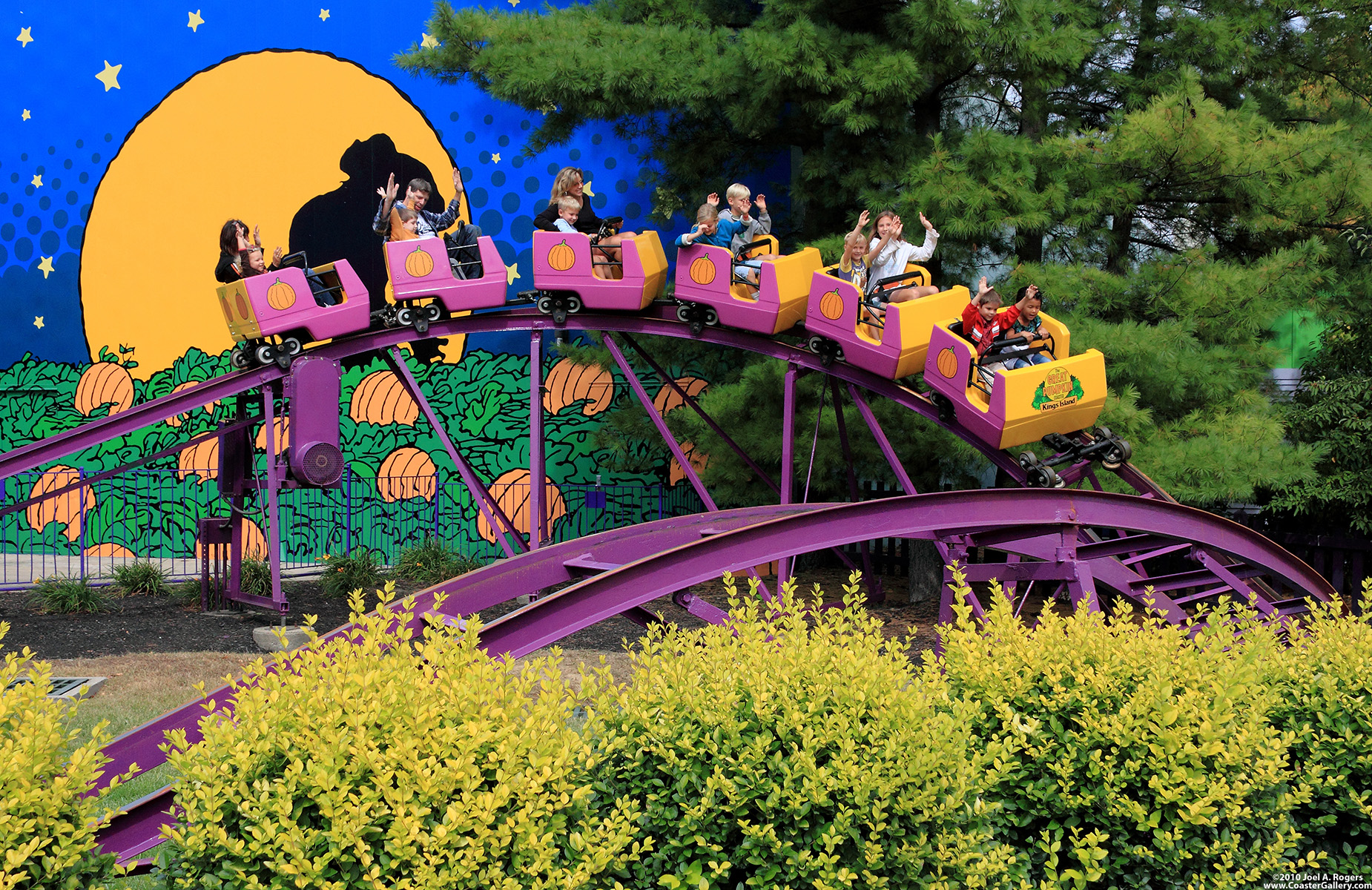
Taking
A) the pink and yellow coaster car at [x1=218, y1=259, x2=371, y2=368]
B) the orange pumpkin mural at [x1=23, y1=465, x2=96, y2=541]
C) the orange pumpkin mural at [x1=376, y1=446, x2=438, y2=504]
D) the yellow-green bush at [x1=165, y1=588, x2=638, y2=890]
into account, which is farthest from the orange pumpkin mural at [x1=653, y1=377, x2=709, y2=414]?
the yellow-green bush at [x1=165, y1=588, x2=638, y2=890]

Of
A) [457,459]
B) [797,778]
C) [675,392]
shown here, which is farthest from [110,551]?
[797,778]

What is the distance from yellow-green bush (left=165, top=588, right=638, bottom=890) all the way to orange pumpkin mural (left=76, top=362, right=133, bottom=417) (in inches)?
533

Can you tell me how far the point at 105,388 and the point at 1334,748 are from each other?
15.5m

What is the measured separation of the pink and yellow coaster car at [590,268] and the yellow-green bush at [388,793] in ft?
21.5

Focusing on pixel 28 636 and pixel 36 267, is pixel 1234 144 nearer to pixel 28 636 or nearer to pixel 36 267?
pixel 28 636

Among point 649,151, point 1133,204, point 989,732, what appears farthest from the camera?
point 649,151

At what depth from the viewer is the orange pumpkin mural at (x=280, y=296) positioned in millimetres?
8969

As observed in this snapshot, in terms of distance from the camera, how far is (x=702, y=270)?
932 cm

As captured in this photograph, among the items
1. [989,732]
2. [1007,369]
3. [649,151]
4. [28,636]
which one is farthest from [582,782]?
[649,151]

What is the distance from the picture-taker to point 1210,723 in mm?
3477

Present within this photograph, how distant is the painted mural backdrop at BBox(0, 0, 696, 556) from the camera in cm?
1452

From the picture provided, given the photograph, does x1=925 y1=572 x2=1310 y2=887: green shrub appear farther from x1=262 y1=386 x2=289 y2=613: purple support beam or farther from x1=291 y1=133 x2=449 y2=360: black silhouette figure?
x1=291 y1=133 x2=449 y2=360: black silhouette figure

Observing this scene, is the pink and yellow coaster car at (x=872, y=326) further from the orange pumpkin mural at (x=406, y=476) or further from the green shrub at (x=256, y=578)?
the orange pumpkin mural at (x=406, y=476)

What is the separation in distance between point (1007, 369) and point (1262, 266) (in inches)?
128
